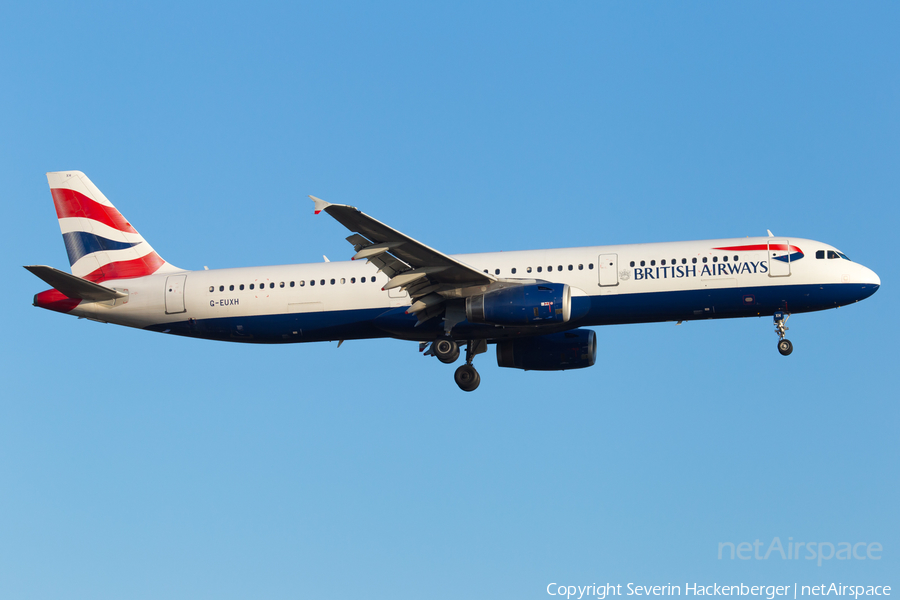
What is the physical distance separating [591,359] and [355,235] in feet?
39.7

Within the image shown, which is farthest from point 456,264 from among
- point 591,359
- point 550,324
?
point 591,359

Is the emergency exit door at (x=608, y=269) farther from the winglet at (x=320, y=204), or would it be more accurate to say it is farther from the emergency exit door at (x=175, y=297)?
the emergency exit door at (x=175, y=297)

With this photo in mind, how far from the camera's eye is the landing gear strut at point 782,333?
33.1 m

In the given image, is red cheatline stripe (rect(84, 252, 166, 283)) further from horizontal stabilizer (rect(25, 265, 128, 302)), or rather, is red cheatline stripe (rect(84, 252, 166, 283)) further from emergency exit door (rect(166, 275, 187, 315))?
emergency exit door (rect(166, 275, 187, 315))

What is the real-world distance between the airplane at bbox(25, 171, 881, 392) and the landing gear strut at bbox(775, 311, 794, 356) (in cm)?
3

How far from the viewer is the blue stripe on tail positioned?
38438 millimetres

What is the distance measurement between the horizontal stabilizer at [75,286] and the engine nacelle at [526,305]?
14457mm

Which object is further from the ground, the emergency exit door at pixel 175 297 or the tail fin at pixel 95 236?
the tail fin at pixel 95 236

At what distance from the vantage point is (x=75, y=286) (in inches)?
1391

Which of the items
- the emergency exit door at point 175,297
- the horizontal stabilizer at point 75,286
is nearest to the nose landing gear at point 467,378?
the emergency exit door at point 175,297

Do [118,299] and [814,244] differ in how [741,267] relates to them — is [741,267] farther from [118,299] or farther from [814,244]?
[118,299]

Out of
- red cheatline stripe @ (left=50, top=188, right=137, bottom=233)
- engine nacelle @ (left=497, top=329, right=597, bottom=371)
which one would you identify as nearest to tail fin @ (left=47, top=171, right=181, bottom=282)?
red cheatline stripe @ (left=50, top=188, right=137, bottom=233)

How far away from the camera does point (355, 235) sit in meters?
29.6

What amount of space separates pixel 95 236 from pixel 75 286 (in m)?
3.94
